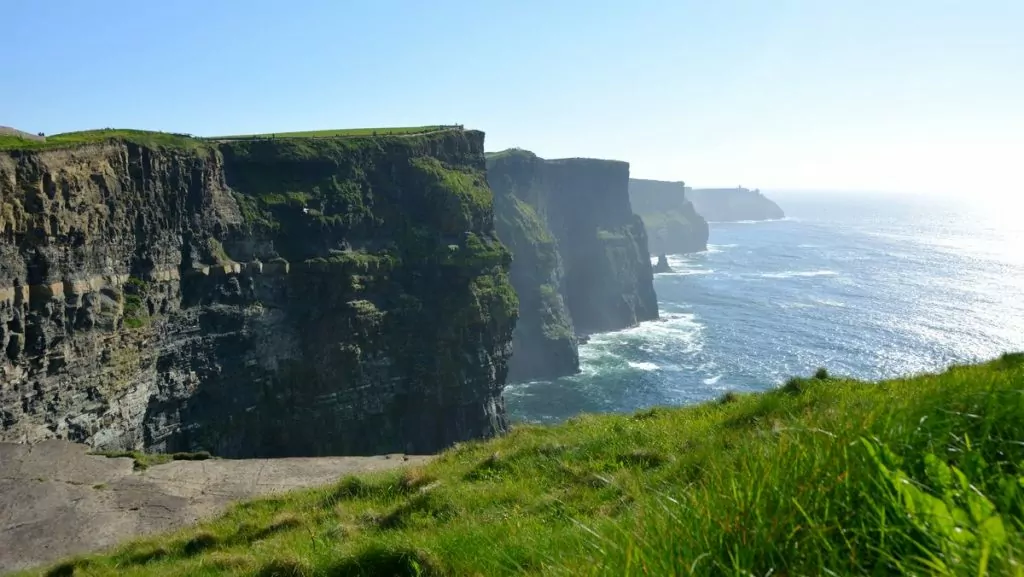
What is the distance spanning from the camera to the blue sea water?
7662 centimetres

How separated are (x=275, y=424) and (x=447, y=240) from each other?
73.6 feet

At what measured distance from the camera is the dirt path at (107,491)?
23016mm

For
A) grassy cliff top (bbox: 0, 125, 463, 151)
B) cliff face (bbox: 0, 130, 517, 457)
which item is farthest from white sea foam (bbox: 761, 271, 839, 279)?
grassy cliff top (bbox: 0, 125, 463, 151)

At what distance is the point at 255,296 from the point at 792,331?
80107 millimetres

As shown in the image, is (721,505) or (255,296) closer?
(721,505)

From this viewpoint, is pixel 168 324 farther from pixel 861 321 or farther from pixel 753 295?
pixel 753 295

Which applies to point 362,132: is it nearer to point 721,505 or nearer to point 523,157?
point 523,157

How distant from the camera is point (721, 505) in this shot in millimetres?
3047

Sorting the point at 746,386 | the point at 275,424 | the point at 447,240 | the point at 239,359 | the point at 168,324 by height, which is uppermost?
the point at 447,240

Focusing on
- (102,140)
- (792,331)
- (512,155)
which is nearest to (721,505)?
(102,140)

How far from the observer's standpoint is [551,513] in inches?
337

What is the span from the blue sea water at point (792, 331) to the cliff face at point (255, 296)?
2057 centimetres

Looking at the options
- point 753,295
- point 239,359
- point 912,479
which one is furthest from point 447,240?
point 753,295

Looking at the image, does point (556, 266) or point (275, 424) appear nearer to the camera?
point (275, 424)
